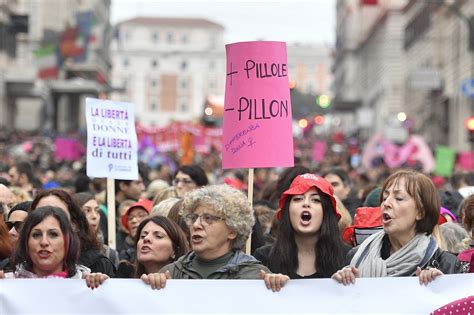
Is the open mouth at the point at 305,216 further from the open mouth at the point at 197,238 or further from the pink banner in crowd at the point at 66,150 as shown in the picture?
the pink banner in crowd at the point at 66,150

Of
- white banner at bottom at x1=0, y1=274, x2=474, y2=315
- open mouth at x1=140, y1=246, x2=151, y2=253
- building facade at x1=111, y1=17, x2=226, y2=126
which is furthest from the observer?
building facade at x1=111, y1=17, x2=226, y2=126

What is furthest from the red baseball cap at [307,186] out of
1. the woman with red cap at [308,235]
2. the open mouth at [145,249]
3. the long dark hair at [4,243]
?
the long dark hair at [4,243]

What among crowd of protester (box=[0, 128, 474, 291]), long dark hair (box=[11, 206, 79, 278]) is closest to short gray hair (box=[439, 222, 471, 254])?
crowd of protester (box=[0, 128, 474, 291])

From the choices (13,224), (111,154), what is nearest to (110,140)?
(111,154)

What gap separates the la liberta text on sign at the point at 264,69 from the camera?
7758mm

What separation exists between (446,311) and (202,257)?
48.1 inches

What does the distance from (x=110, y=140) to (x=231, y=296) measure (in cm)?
394

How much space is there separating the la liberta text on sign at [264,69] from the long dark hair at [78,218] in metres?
1.27

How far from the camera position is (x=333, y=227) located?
6641mm

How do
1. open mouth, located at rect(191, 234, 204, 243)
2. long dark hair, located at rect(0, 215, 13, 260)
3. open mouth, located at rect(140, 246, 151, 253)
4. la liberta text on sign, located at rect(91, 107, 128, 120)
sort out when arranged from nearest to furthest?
open mouth, located at rect(191, 234, 204, 243), long dark hair, located at rect(0, 215, 13, 260), open mouth, located at rect(140, 246, 151, 253), la liberta text on sign, located at rect(91, 107, 128, 120)

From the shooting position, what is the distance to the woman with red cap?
6574 millimetres

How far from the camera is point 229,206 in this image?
21.2ft

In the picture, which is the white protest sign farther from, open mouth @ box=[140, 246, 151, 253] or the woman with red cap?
the woman with red cap

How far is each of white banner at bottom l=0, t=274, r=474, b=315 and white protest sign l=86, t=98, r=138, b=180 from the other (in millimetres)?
3647
